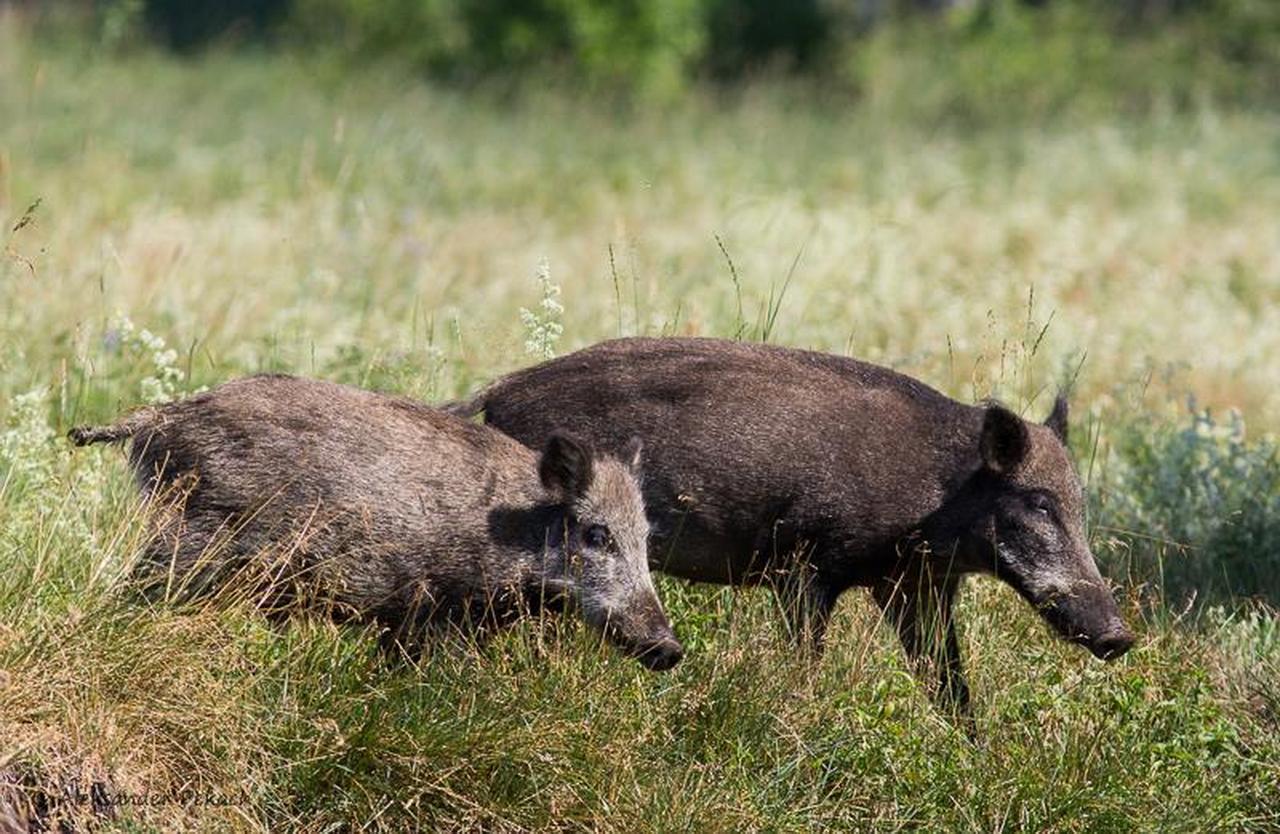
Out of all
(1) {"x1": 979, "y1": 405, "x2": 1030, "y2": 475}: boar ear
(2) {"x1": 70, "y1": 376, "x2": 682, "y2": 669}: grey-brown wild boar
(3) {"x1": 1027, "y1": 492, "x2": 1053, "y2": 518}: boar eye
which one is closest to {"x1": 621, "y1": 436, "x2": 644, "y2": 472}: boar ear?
(2) {"x1": 70, "y1": 376, "x2": 682, "y2": 669}: grey-brown wild boar

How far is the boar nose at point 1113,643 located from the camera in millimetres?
6195

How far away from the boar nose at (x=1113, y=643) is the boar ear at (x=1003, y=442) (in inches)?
25.1

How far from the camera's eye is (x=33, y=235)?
1052 cm

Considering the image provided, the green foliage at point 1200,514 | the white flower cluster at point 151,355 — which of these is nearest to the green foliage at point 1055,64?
the green foliage at point 1200,514

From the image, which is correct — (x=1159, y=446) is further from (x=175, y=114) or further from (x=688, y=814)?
(x=175, y=114)

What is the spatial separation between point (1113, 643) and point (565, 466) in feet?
5.45

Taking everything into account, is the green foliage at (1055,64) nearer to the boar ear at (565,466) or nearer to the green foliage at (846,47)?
the green foliage at (846,47)

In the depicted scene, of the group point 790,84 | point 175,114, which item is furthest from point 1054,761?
point 790,84

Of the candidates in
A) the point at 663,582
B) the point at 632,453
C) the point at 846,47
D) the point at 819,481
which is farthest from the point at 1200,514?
the point at 846,47

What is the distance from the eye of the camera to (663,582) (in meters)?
6.88

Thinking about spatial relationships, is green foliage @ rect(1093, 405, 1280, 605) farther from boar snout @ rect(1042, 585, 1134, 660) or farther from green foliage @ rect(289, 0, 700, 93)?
green foliage @ rect(289, 0, 700, 93)

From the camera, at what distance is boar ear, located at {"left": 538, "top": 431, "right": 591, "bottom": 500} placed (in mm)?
6184

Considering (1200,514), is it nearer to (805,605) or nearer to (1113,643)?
(1113,643)

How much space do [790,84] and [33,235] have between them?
15.7 m
